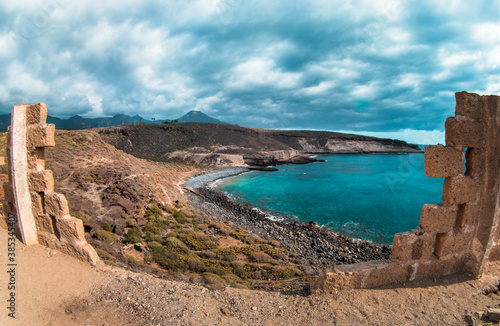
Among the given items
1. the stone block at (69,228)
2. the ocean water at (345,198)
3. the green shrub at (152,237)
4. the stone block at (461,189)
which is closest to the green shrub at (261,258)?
the green shrub at (152,237)

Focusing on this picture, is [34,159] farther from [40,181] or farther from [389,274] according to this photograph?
[389,274]

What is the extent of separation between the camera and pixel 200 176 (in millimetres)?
44250

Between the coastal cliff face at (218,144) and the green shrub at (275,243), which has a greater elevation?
the coastal cliff face at (218,144)

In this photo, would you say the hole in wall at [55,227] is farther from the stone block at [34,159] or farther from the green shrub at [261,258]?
the green shrub at [261,258]

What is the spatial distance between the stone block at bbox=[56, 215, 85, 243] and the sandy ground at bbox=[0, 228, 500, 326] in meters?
0.71

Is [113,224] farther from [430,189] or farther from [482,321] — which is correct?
[430,189]

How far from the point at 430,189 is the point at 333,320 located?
44688mm

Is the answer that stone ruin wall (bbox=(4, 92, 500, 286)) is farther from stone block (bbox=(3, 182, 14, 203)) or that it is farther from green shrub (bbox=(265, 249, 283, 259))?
green shrub (bbox=(265, 249, 283, 259))

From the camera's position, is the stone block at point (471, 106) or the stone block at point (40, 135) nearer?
the stone block at point (471, 106)

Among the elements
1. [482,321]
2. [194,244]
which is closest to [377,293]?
[482,321]

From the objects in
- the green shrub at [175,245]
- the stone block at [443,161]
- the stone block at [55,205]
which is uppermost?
the stone block at [443,161]

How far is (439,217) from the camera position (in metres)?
6.15

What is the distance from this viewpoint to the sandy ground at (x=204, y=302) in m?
5.42

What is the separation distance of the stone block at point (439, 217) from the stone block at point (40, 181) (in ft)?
34.4
